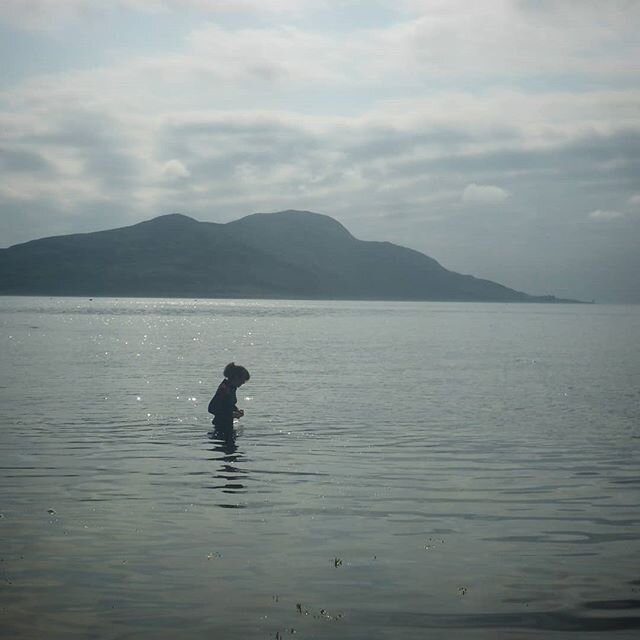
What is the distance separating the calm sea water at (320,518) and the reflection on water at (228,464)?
0.09 meters

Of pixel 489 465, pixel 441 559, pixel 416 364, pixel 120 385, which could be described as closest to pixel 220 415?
pixel 489 465

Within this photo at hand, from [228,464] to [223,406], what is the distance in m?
4.53

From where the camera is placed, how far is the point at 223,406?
2848 cm

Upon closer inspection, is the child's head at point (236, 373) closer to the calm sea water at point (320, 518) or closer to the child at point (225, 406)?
the child at point (225, 406)

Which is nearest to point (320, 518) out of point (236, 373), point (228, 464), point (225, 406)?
point (228, 464)

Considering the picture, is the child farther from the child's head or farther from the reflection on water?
the child's head

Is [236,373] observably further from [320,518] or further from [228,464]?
[320,518]

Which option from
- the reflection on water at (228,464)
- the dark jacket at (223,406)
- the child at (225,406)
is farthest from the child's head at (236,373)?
the reflection on water at (228,464)

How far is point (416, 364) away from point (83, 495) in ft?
162

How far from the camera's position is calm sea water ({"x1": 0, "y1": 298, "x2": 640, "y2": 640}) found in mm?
12344

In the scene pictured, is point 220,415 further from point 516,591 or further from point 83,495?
point 516,591

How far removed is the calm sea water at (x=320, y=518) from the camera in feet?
40.5

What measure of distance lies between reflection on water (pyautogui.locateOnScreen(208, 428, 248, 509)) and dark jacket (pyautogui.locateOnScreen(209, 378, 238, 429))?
38cm

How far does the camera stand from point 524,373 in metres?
60.8
